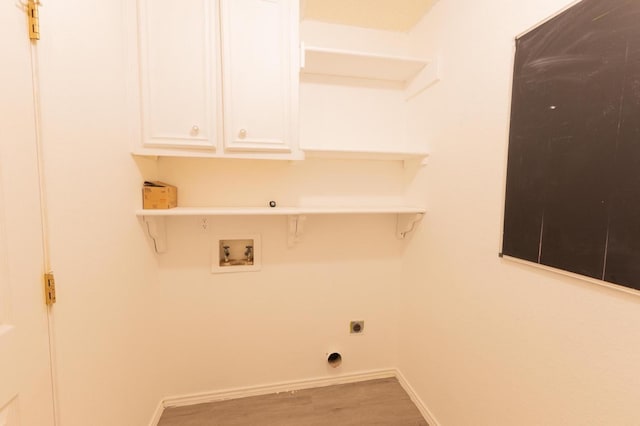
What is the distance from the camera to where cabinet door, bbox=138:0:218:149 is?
4.36 feet

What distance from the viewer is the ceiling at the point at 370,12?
1647mm

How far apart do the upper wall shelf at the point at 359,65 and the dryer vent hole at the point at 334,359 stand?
6.42 ft

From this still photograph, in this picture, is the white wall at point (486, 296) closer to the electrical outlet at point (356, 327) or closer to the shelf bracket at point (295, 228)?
the electrical outlet at point (356, 327)

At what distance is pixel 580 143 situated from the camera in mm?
856

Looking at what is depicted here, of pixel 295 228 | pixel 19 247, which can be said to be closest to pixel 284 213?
pixel 295 228

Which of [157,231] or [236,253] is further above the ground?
[157,231]

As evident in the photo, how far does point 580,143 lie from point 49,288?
171 cm

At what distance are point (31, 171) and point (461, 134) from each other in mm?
1718

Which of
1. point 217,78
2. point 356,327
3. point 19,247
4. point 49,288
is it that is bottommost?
point 356,327

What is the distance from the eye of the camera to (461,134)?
4.63 ft

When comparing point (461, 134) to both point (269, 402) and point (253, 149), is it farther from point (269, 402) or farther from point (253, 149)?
point (269, 402)

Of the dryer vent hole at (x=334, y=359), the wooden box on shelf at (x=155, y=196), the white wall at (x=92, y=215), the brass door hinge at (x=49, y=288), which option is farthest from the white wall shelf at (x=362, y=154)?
the dryer vent hole at (x=334, y=359)

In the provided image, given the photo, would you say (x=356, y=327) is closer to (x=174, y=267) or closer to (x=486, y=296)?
(x=486, y=296)

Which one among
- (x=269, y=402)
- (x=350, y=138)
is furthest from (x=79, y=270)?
(x=350, y=138)
